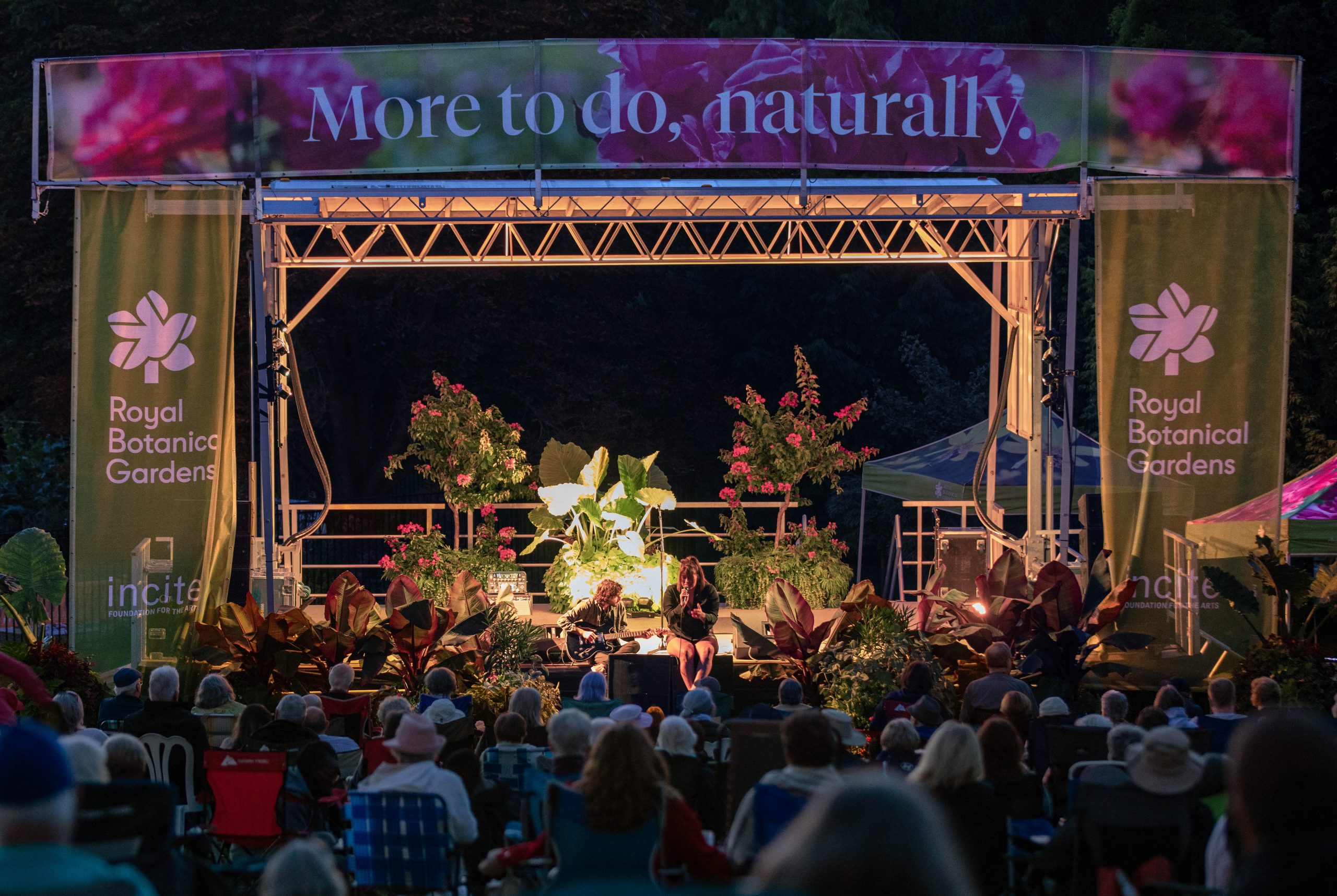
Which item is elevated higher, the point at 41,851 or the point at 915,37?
the point at 915,37

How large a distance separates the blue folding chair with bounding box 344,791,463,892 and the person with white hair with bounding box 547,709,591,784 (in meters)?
0.44

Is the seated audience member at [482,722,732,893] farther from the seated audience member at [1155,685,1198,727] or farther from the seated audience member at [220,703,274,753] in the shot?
the seated audience member at [1155,685,1198,727]

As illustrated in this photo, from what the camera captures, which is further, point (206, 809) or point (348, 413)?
point (348, 413)

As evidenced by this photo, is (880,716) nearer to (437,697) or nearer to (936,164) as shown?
(437,697)

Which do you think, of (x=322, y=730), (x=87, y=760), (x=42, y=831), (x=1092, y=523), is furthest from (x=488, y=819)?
(x=1092, y=523)

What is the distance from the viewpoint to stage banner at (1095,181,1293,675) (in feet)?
30.5

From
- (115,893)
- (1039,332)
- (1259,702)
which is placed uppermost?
(1039,332)

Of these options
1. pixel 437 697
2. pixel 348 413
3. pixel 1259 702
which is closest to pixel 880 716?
pixel 1259 702

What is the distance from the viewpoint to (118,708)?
7078mm

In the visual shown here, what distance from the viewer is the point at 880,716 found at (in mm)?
6953

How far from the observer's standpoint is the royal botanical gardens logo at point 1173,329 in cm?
936

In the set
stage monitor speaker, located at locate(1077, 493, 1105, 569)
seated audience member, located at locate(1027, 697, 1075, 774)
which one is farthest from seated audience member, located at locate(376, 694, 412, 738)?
stage monitor speaker, located at locate(1077, 493, 1105, 569)

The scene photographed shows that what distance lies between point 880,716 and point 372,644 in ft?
11.9

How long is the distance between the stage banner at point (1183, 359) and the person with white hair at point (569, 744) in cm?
536
